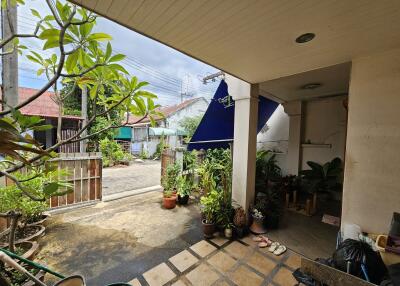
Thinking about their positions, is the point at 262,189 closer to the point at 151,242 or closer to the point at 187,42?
the point at 151,242

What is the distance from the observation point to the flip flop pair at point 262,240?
2946mm

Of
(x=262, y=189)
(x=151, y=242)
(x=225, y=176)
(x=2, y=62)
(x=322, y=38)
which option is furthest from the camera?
(x=262, y=189)

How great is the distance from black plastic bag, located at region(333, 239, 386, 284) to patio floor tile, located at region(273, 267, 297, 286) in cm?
66

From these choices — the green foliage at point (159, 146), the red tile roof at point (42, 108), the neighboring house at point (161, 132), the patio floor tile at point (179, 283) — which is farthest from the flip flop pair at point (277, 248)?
the green foliage at point (159, 146)

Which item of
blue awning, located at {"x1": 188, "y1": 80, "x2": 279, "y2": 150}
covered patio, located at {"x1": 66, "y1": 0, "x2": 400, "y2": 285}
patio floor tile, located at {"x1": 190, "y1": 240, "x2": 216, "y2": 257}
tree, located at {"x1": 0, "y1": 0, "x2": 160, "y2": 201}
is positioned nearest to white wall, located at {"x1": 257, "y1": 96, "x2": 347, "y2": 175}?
covered patio, located at {"x1": 66, "y1": 0, "x2": 400, "y2": 285}

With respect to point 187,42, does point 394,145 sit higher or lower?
lower

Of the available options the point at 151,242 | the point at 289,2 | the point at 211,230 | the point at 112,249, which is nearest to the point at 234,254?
the point at 211,230

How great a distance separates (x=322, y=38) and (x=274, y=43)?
0.49 metres

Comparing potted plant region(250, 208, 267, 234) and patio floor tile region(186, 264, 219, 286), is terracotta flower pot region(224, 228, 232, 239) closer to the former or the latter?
potted plant region(250, 208, 267, 234)

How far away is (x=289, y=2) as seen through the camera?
4.82 ft

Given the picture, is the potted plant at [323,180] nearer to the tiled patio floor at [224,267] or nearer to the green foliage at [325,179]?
the green foliage at [325,179]

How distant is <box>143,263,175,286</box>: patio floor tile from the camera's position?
222 centimetres

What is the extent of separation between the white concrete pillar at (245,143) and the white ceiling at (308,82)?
569 mm

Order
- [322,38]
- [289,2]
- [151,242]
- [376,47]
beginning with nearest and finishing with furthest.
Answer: [289,2]
[322,38]
[376,47]
[151,242]
